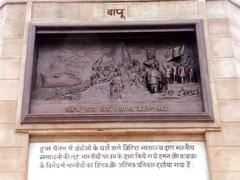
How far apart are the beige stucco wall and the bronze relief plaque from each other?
0.26 meters

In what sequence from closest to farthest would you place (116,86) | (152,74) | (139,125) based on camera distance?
(139,125) → (116,86) → (152,74)

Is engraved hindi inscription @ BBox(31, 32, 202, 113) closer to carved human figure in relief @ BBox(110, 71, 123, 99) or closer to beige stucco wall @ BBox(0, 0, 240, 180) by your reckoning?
carved human figure in relief @ BBox(110, 71, 123, 99)

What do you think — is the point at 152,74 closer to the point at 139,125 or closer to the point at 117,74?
the point at 117,74

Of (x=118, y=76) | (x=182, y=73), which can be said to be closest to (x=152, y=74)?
(x=182, y=73)

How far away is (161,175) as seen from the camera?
8.86m

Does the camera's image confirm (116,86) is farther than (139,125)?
Yes

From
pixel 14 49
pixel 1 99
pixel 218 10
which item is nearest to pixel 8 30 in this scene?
pixel 14 49

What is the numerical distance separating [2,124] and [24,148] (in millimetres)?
864

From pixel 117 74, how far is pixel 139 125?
5.96ft

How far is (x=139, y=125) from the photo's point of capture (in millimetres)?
9266

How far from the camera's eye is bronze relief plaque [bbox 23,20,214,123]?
960 centimetres

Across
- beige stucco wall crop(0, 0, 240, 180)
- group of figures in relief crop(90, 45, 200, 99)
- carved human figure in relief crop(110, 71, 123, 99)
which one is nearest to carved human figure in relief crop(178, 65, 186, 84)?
group of figures in relief crop(90, 45, 200, 99)

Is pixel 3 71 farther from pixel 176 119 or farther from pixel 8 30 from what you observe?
pixel 176 119

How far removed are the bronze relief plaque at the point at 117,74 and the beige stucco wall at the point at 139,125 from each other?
0.26 m
